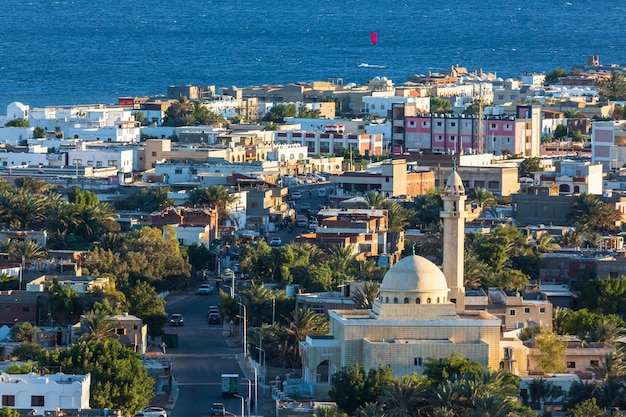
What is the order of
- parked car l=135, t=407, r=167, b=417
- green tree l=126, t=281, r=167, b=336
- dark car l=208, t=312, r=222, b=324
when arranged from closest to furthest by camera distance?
parked car l=135, t=407, r=167, b=417, green tree l=126, t=281, r=167, b=336, dark car l=208, t=312, r=222, b=324

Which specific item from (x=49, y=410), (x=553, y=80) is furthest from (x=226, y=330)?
(x=553, y=80)

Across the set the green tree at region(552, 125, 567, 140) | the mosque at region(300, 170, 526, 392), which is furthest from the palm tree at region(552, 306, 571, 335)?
the green tree at region(552, 125, 567, 140)

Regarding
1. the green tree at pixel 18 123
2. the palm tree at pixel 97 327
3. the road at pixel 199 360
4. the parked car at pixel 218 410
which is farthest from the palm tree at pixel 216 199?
the green tree at pixel 18 123

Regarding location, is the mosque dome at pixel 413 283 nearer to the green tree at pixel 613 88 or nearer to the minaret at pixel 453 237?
the minaret at pixel 453 237

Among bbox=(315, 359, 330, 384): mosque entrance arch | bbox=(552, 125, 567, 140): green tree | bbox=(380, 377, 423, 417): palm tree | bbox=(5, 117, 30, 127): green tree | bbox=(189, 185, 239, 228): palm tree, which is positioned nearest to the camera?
bbox=(380, 377, 423, 417): palm tree

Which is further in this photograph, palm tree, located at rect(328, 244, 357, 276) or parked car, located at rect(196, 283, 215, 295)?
parked car, located at rect(196, 283, 215, 295)

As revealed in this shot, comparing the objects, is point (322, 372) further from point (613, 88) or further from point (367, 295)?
point (613, 88)

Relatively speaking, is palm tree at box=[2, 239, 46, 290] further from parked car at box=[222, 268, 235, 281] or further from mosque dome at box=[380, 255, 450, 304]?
mosque dome at box=[380, 255, 450, 304]

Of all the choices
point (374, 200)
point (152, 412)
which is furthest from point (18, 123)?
point (152, 412)
